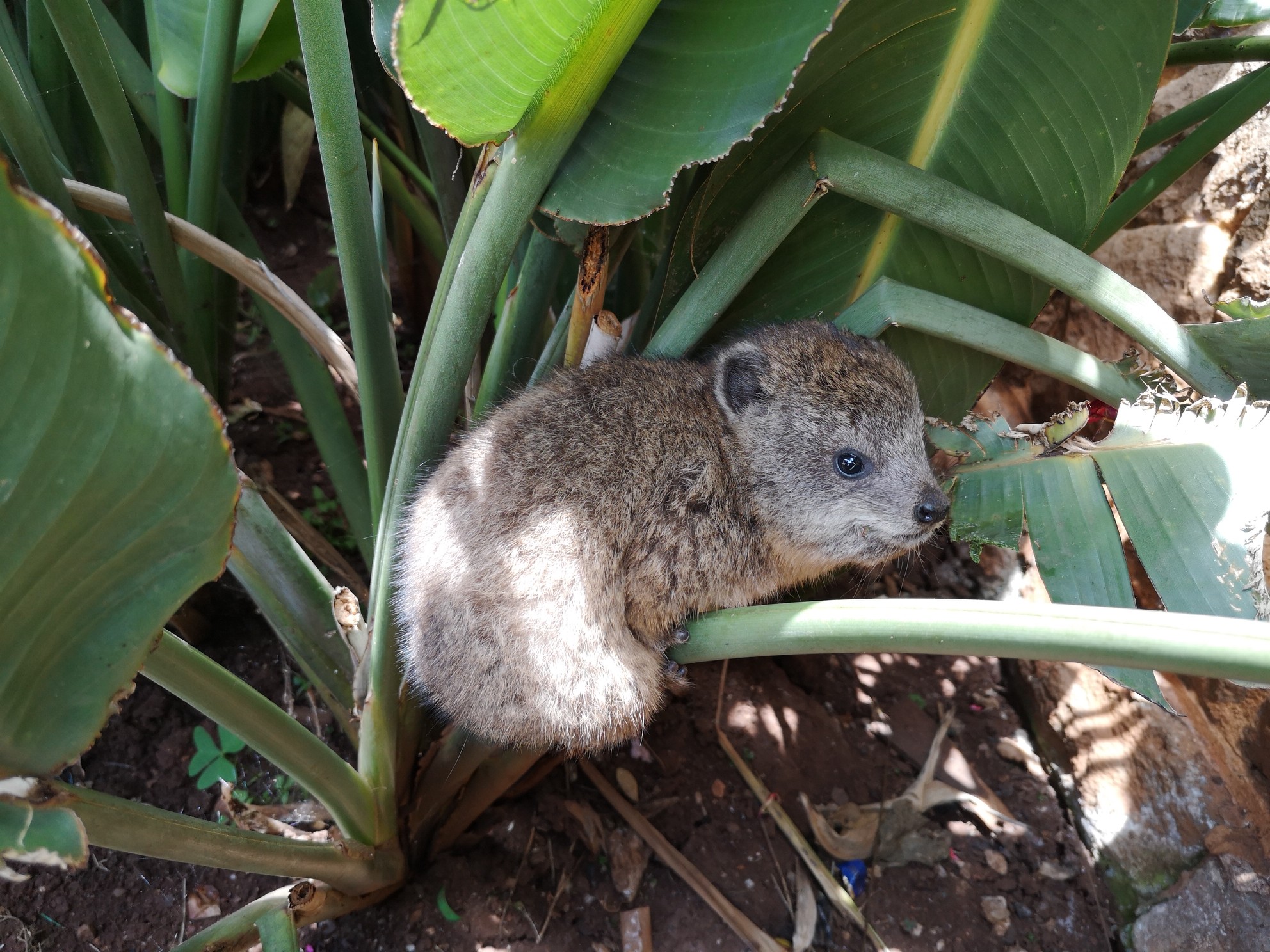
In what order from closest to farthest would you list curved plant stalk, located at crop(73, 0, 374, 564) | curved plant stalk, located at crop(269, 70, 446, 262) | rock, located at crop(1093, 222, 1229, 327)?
curved plant stalk, located at crop(73, 0, 374, 564), curved plant stalk, located at crop(269, 70, 446, 262), rock, located at crop(1093, 222, 1229, 327)

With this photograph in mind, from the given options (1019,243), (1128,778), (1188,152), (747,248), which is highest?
(1188,152)

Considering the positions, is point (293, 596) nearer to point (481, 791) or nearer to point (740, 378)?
point (481, 791)

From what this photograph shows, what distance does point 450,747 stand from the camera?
8.03ft

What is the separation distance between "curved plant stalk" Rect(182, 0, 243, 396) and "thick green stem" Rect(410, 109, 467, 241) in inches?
26.4

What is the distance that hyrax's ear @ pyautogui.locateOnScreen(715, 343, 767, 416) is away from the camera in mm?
2459

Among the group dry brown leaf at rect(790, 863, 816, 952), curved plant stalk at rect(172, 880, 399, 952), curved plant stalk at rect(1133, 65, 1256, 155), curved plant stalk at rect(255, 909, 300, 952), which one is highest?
curved plant stalk at rect(1133, 65, 1256, 155)

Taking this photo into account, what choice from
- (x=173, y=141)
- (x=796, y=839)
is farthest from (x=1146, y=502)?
(x=173, y=141)

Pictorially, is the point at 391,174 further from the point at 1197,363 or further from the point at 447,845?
the point at 1197,363

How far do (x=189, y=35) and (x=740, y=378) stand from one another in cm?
181

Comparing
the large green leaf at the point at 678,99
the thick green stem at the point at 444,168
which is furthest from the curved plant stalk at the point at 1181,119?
the thick green stem at the point at 444,168

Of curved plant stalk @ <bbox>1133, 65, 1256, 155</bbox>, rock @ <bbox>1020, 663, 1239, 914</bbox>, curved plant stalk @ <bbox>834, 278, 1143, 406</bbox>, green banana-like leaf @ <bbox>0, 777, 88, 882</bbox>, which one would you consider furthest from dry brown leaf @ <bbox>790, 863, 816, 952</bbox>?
curved plant stalk @ <bbox>1133, 65, 1256, 155</bbox>

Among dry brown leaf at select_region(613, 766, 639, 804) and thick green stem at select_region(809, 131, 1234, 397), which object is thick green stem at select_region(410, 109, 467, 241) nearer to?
thick green stem at select_region(809, 131, 1234, 397)

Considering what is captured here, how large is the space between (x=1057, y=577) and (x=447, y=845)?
1.94 meters

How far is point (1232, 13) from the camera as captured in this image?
7.75 feet
